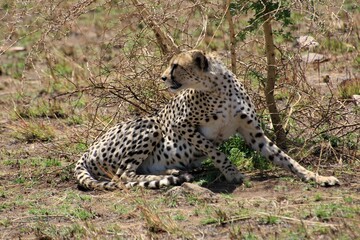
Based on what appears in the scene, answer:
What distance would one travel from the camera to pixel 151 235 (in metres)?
5.80

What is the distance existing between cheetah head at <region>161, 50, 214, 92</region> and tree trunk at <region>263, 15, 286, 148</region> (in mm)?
705

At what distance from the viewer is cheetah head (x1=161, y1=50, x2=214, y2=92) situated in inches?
284

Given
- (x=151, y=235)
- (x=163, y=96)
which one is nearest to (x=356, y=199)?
(x=151, y=235)

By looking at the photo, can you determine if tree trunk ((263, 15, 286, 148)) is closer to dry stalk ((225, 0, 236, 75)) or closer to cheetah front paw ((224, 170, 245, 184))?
dry stalk ((225, 0, 236, 75))

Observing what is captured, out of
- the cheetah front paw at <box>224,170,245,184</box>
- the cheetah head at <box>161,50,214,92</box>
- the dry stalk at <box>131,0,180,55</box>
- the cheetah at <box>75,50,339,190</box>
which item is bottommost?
the cheetah front paw at <box>224,170,245,184</box>

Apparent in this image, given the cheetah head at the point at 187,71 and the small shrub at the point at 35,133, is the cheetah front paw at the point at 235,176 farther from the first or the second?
the small shrub at the point at 35,133

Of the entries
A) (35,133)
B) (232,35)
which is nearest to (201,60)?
(232,35)

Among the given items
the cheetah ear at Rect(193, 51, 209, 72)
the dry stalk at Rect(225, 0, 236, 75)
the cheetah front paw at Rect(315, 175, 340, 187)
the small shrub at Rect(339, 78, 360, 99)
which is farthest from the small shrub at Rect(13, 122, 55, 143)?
the cheetah front paw at Rect(315, 175, 340, 187)

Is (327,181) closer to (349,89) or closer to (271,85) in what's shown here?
(271,85)

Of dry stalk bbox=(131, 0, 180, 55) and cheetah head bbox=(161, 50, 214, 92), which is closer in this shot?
cheetah head bbox=(161, 50, 214, 92)

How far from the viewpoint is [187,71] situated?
721 cm

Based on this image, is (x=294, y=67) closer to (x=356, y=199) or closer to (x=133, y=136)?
(x=133, y=136)

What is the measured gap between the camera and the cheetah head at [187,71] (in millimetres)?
7207

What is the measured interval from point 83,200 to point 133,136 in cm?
87
